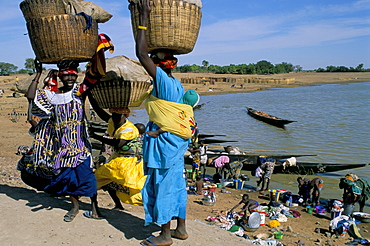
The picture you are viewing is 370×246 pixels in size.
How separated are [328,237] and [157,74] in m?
4.16

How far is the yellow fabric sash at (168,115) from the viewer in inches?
115

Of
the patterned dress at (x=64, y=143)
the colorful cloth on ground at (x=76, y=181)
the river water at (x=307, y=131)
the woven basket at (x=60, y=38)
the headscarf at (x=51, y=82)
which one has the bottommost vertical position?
the river water at (x=307, y=131)

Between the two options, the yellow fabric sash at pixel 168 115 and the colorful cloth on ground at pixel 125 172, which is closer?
the yellow fabric sash at pixel 168 115

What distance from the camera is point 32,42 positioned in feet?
11.3

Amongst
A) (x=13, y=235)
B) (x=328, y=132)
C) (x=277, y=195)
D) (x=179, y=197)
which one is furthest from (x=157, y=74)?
(x=328, y=132)

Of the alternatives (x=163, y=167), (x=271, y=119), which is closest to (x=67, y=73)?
(x=163, y=167)

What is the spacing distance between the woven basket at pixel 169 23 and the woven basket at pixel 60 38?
67 centimetres

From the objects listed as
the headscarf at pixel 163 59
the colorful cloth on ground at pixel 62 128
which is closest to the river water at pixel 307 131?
the colorful cloth on ground at pixel 62 128

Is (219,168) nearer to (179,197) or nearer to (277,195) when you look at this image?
(277,195)

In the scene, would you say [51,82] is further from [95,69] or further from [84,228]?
[84,228]

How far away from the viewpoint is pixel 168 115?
2936mm

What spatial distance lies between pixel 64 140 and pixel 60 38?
39.7 inches

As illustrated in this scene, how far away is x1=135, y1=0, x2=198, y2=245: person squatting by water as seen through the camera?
2.93 metres

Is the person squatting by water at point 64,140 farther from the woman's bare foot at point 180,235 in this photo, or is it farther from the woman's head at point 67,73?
the woman's bare foot at point 180,235
